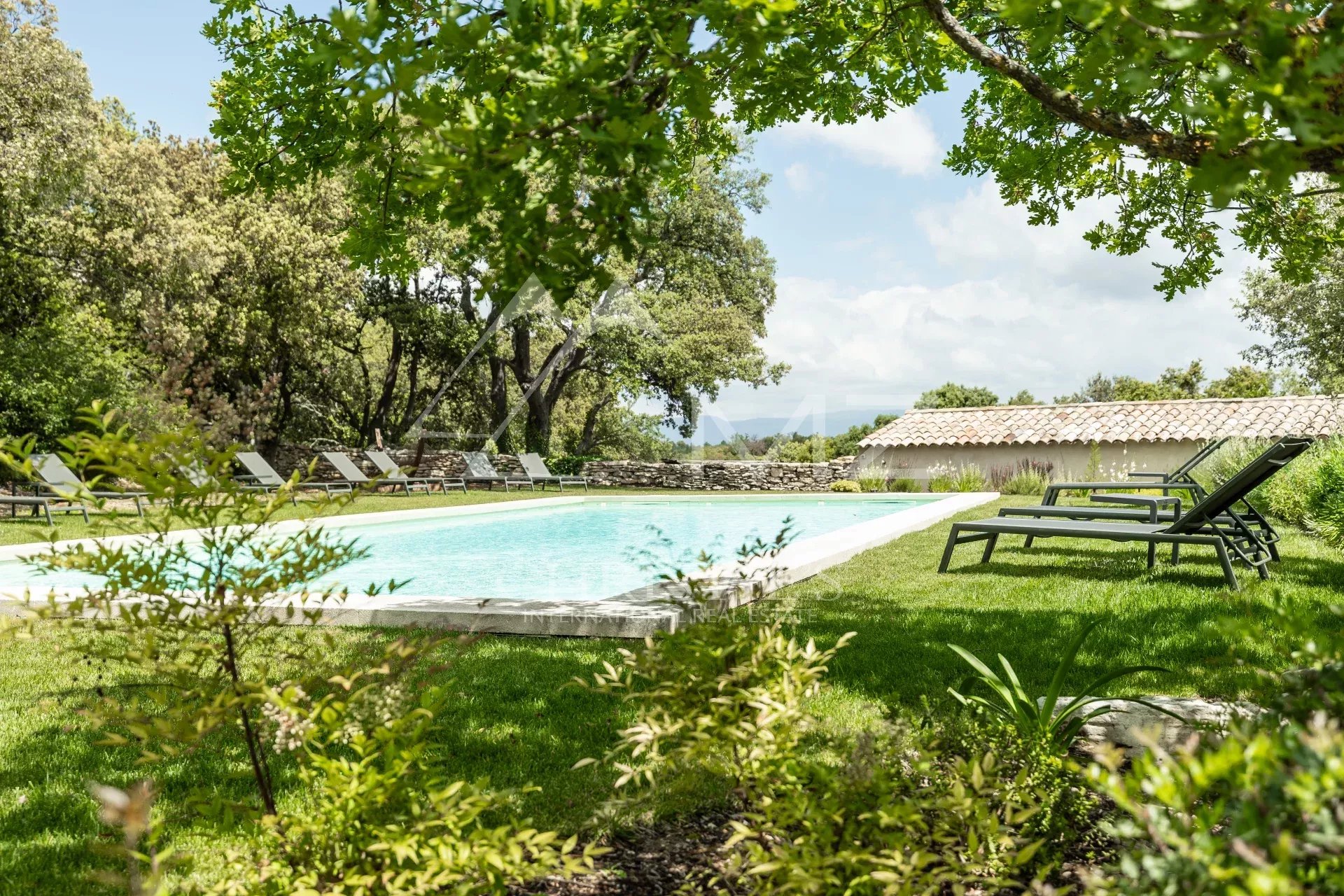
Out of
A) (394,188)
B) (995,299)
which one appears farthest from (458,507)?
(995,299)

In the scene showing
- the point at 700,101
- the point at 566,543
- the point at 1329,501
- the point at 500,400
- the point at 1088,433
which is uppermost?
the point at 500,400

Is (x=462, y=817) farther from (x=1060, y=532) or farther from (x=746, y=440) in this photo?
(x=746, y=440)

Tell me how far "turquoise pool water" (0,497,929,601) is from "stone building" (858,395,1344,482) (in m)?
5.01

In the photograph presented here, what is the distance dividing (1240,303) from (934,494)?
789 inches

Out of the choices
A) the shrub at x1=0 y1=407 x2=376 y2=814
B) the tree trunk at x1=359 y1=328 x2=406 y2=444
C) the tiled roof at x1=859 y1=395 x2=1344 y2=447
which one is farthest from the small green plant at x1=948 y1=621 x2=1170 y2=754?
the tree trunk at x1=359 y1=328 x2=406 y2=444

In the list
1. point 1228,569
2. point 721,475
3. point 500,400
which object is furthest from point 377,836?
point 500,400

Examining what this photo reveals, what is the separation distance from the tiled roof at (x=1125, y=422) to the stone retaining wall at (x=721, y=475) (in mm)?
1780

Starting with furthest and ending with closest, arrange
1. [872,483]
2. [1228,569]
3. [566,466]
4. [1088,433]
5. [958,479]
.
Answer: [566,466], [1088,433], [872,483], [958,479], [1228,569]

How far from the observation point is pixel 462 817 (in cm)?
173

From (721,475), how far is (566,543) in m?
12.8

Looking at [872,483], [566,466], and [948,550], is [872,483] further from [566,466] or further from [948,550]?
[948,550]

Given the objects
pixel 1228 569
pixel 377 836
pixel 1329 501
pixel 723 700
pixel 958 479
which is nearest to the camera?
pixel 377 836

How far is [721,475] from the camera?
24.7 meters

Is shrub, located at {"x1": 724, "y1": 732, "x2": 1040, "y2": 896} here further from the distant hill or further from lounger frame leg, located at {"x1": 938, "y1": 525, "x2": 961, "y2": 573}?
the distant hill
